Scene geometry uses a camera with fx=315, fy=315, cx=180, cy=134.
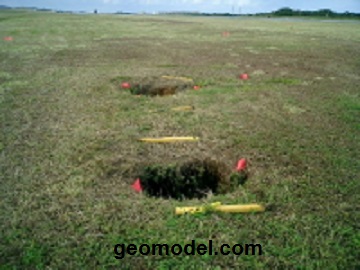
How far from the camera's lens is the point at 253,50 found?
38.8ft

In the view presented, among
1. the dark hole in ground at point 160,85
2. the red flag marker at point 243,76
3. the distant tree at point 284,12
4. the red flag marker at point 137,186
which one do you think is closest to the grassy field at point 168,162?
the red flag marker at point 137,186

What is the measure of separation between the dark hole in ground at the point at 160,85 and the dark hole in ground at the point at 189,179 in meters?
3.16

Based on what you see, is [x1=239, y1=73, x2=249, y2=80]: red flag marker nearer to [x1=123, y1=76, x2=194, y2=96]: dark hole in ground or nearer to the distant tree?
[x1=123, y1=76, x2=194, y2=96]: dark hole in ground

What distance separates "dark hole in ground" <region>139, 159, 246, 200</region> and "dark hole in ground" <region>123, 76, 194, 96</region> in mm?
3157

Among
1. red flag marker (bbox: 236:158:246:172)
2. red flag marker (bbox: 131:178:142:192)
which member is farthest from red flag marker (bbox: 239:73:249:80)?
red flag marker (bbox: 131:178:142:192)

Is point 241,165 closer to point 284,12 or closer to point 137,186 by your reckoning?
point 137,186

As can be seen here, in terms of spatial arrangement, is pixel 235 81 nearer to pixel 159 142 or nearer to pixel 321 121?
pixel 321 121

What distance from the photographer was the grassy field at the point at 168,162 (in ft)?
7.22

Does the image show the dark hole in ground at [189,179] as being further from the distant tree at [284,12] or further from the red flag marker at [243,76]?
the distant tree at [284,12]

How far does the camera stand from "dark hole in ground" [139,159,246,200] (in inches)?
119

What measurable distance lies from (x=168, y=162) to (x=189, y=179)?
0.31m

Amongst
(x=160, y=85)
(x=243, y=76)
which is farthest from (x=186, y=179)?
(x=243, y=76)

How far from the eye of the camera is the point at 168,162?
131 inches

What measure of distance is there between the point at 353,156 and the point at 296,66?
19.2 ft
